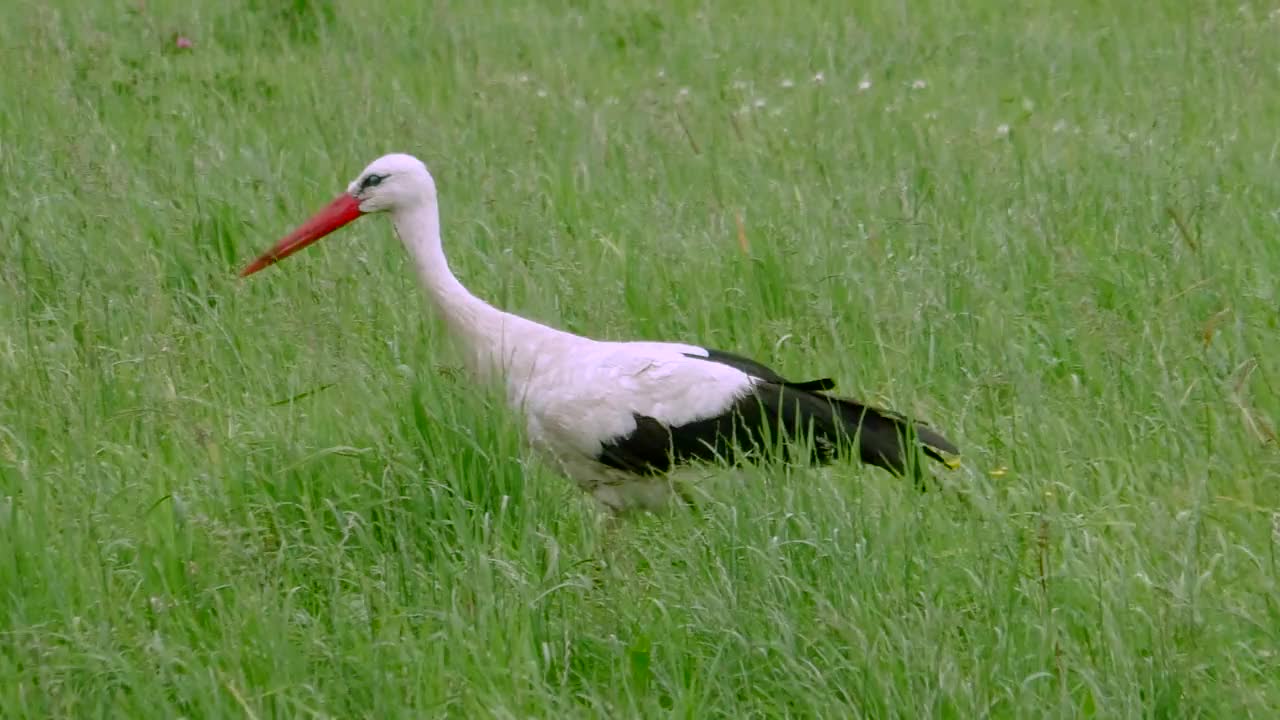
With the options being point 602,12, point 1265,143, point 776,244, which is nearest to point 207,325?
point 776,244

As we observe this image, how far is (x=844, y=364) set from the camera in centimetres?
450

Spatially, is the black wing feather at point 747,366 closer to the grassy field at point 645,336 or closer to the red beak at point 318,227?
the grassy field at point 645,336

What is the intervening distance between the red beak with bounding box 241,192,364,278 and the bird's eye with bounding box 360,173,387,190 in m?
0.05

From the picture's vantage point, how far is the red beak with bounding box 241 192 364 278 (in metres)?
4.49

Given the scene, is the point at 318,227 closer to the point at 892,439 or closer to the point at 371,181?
the point at 371,181

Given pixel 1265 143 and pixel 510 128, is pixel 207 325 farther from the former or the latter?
pixel 1265 143

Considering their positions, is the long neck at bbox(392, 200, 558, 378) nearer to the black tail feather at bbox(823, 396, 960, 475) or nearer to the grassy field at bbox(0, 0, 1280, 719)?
the grassy field at bbox(0, 0, 1280, 719)

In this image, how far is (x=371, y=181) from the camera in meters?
4.43

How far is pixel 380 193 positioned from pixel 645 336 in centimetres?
82

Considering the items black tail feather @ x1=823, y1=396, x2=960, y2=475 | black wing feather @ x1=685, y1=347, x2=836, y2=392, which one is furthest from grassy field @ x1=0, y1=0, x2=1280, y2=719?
black wing feather @ x1=685, y1=347, x2=836, y2=392

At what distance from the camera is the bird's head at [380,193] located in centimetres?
438

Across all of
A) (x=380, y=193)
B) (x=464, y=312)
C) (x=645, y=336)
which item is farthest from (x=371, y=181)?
(x=645, y=336)

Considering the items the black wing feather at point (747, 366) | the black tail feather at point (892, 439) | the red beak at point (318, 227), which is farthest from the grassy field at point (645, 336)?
the black wing feather at point (747, 366)

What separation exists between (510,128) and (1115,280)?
2.67 metres
